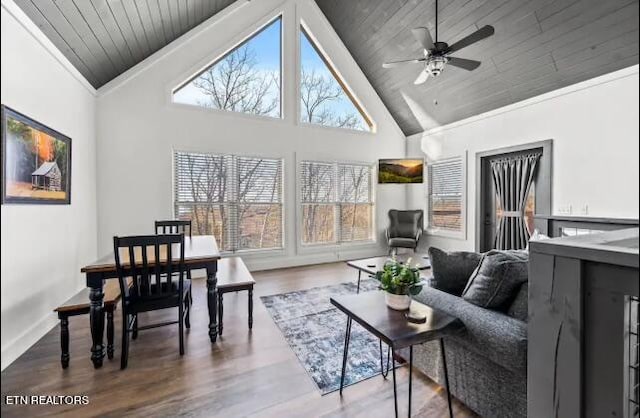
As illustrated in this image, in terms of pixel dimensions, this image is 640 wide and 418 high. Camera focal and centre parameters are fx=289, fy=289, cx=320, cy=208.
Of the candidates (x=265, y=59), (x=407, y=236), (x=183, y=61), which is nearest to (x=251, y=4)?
(x=265, y=59)

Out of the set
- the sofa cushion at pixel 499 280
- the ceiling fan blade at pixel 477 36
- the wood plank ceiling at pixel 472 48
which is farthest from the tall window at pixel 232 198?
the sofa cushion at pixel 499 280

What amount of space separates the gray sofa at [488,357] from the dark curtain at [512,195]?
2771 mm

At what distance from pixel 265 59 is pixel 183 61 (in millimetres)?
1378

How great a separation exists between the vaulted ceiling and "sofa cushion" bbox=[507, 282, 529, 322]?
1.16 m

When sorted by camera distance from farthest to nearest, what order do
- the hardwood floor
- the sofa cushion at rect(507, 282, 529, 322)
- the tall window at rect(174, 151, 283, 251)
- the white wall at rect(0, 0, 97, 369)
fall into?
the tall window at rect(174, 151, 283, 251) < the white wall at rect(0, 0, 97, 369) < the hardwood floor < the sofa cushion at rect(507, 282, 529, 322)

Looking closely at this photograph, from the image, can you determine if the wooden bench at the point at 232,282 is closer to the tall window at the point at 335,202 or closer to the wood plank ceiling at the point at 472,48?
the tall window at the point at 335,202

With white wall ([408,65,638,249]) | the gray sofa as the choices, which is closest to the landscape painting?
white wall ([408,65,638,249])

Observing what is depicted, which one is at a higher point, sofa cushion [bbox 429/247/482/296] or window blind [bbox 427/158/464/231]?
window blind [bbox 427/158/464/231]

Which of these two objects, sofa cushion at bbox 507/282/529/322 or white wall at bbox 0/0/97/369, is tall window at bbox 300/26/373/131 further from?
sofa cushion at bbox 507/282/529/322

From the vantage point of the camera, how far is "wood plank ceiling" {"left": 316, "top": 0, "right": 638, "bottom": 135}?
3.01 meters

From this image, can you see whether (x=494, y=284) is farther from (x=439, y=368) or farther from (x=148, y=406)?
(x=148, y=406)

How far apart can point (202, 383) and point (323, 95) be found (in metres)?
5.18

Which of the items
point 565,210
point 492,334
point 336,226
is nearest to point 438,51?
point 565,210

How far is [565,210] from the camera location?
5.24 ft
